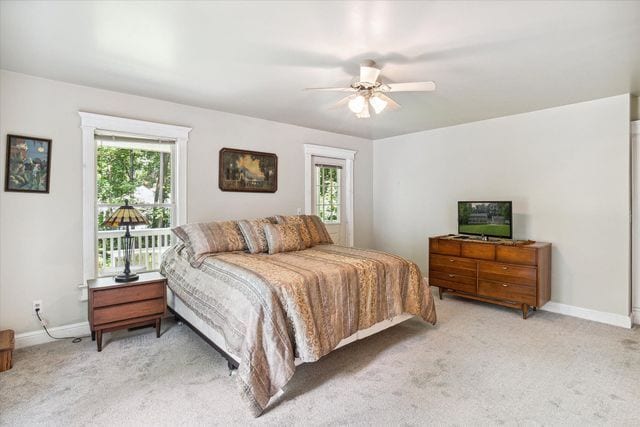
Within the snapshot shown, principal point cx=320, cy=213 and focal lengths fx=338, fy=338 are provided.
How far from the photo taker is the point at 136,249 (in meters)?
3.82

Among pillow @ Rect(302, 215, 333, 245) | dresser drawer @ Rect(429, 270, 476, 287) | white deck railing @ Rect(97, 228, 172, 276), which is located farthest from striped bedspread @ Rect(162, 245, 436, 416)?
dresser drawer @ Rect(429, 270, 476, 287)

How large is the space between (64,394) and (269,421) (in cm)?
145

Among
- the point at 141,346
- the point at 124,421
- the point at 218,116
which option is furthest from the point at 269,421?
the point at 218,116

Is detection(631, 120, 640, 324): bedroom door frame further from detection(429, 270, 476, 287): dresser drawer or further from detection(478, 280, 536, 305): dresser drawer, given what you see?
detection(429, 270, 476, 287): dresser drawer

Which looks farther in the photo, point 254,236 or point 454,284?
point 454,284

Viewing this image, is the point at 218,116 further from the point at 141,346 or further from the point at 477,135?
the point at 477,135

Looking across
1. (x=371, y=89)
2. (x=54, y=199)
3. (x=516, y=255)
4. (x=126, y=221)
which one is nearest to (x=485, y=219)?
(x=516, y=255)

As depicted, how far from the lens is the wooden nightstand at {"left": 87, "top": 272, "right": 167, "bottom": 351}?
9.59 feet

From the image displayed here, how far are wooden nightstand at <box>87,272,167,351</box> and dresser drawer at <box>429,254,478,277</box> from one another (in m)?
3.34

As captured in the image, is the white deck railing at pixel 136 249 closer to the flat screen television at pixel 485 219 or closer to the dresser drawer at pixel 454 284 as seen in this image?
the dresser drawer at pixel 454 284

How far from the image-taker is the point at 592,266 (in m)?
3.79

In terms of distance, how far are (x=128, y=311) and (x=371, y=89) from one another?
9.56ft

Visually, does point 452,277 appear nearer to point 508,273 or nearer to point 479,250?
point 479,250

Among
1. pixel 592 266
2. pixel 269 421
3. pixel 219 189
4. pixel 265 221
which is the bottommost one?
pixel 269 421
